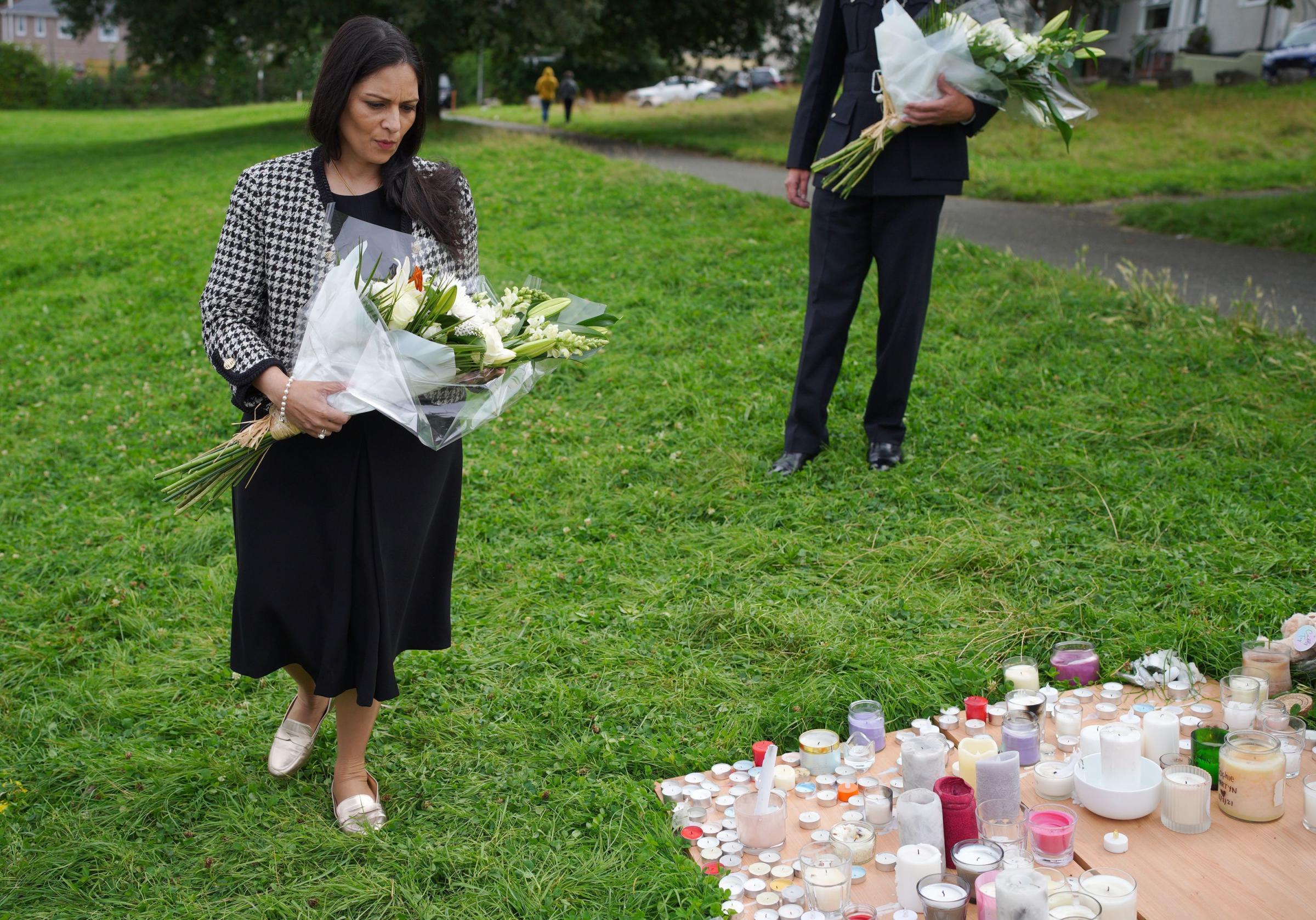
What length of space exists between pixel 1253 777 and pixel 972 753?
68 centimetres

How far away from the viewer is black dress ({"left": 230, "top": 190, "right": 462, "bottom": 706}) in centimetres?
286

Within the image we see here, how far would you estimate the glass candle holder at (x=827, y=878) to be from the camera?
2.61 metres

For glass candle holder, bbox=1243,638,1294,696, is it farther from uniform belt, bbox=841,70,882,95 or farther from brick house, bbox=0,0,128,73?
brick house, bbox=0,0,128,73

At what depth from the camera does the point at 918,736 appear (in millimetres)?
3176

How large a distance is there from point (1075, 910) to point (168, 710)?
2852 millimetres

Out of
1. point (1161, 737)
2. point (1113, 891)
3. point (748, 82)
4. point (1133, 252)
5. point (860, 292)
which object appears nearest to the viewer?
point (1113, 891)

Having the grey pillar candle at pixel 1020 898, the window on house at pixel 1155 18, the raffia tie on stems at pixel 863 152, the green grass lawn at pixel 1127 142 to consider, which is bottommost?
the grey pillar candle at pixel 1020 898

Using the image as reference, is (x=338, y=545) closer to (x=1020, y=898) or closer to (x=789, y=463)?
(x=1020, y=898)

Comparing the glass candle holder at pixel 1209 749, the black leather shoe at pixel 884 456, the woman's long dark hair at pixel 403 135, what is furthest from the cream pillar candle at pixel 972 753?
the black leather shoe at pixel 884 456

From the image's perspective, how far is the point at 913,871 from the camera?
261 centimetres

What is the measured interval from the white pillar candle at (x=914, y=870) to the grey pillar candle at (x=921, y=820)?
0.08 m

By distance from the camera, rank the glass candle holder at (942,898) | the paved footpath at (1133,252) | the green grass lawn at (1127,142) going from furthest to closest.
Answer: the green grass lawn at (1127,142), the paved footpath at (1133,252), the glass candle holder at (942,898)

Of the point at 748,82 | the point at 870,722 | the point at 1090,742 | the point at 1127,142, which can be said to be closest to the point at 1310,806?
the point at 1090,742

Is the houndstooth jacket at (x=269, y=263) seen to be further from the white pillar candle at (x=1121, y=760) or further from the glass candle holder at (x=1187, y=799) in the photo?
the glass candle holder at (x=1187, y=799)
